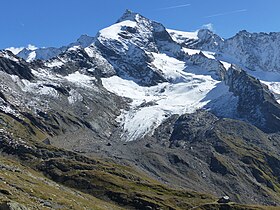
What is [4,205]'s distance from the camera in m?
57.7

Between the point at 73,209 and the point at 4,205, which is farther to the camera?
the point at 73,209

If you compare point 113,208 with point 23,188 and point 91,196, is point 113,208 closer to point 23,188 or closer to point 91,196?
point 91,196

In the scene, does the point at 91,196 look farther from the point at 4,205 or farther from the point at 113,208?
the point at 4,205

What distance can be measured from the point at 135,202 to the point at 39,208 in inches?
4632

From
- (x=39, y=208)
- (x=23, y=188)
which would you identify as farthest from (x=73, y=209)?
(x=39, y=208)

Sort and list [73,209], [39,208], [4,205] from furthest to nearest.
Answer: [73,209]
[39,208]
[4,205]

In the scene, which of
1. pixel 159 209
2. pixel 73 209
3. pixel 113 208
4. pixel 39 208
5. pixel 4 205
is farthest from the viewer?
pixel 159 209

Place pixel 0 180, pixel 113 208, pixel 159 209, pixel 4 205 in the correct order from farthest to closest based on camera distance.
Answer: pixel 159 209
pixel 113 208
pixel 0 180
pixel 4 205

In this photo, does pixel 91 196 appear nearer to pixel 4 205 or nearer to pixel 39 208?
pixel 39 208

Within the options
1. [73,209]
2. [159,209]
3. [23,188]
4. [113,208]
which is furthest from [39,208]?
[159,209]

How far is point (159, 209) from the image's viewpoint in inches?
7598

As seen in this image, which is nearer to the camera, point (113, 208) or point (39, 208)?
point (39, 208)

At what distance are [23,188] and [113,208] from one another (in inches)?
2596

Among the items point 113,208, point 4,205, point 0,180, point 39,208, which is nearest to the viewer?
point 4,205
